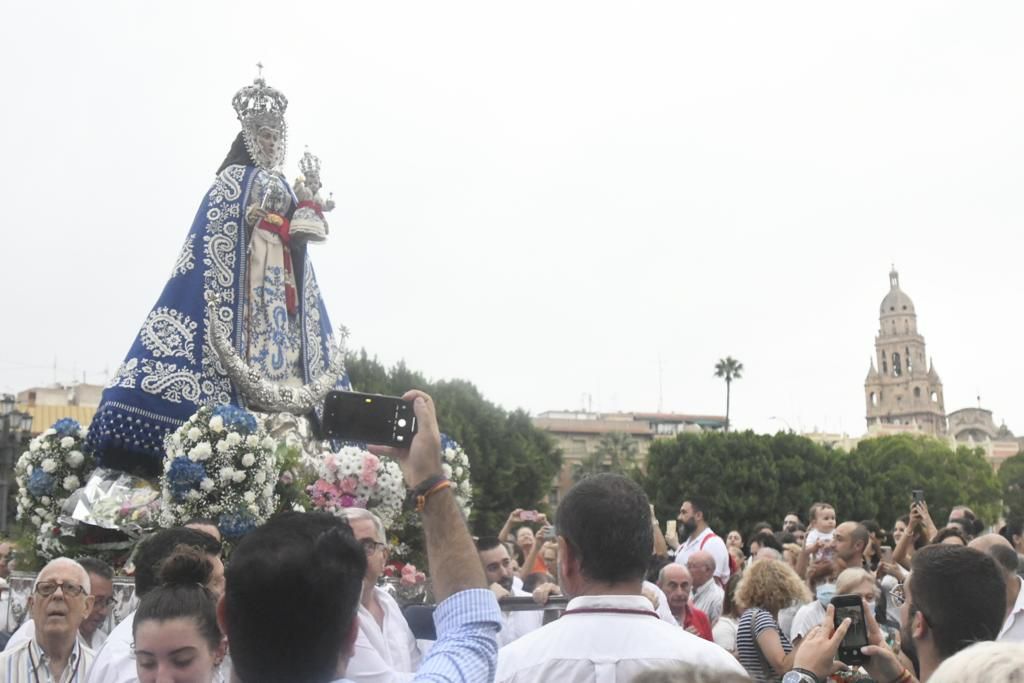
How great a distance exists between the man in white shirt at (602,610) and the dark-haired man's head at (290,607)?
114cm

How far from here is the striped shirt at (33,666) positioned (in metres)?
5.08

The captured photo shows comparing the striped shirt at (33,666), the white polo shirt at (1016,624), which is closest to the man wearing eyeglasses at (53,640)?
the striped shirt at (33,666)

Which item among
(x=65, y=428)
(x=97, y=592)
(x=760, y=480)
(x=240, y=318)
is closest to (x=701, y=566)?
(x=97, y=592)

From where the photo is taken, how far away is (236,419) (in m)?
9.24

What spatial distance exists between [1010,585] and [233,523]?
5.64 metres

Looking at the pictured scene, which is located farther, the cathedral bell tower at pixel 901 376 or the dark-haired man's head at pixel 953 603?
the cathedral bell tower at pixel 901 376

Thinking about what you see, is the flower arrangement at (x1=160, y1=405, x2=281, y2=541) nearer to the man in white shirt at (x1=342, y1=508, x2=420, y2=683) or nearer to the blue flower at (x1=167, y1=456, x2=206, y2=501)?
the blue flower at (x1=167, y1=456, x2=206, y2=501)

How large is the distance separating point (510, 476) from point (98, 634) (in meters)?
37.7

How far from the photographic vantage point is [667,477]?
51938 millimetres

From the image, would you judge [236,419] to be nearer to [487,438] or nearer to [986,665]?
[986,665]

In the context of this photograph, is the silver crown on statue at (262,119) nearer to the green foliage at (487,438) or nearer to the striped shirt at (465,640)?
the striped shirt at (465,640)

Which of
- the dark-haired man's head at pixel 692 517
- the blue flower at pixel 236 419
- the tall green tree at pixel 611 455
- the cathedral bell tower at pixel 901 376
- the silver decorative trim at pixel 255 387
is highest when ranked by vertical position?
the cathedral bell tower at pixel 901 376

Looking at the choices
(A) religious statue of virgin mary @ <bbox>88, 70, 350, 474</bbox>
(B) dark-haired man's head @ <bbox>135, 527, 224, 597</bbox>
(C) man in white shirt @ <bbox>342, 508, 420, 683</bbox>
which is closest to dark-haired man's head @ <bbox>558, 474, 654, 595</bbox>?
(C) man in white shirt @ <bbox>342, 508, 420, 683</bbox>

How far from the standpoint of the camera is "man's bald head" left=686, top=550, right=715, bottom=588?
357 inches
